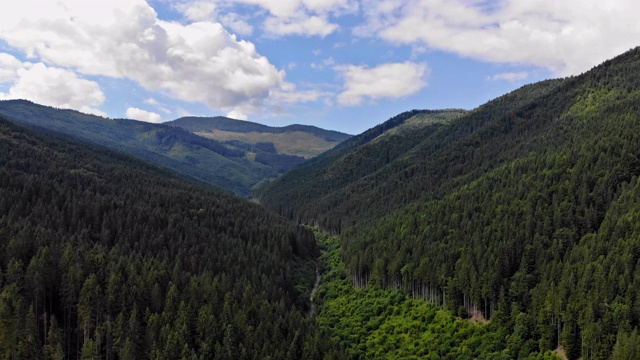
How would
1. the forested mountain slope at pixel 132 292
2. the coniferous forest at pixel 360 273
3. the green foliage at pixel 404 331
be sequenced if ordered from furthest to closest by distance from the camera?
1. the green foliage at pixel 404 331
2. the coniferous forest at pixel 360 273
3. the forested mountain slope at pixel 132 292

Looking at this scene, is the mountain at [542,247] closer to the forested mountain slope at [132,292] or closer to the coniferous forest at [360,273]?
the coniferous forest at [360,273]

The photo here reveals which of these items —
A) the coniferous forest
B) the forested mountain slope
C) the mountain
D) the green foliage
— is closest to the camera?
the forested mountain slope

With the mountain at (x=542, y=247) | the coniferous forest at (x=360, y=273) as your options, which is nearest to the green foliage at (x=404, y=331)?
the coniferous forest at (x=360, y=273)

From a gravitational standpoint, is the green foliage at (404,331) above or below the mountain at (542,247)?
below

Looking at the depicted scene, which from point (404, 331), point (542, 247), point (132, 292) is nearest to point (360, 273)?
point (404, 331)

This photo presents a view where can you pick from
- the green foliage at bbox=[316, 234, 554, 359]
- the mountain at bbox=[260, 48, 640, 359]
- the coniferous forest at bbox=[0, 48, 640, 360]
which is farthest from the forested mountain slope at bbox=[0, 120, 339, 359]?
the mountain at bbox=[260, 48, 640, 359]

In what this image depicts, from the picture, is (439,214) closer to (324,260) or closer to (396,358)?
(324,260)

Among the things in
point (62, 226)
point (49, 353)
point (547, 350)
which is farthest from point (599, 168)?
point (62, 226)

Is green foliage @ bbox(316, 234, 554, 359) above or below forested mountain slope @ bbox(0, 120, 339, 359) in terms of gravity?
below

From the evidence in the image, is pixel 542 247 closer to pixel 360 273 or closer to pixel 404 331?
pixel 404 331

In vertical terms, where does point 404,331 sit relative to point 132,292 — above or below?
below

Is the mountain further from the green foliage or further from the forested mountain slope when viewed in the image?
the forested mountain slope
